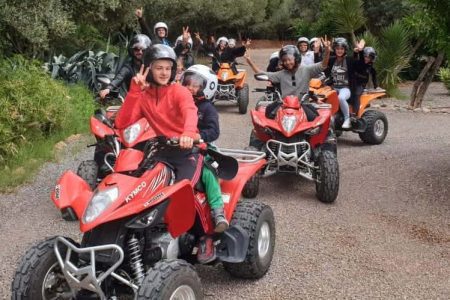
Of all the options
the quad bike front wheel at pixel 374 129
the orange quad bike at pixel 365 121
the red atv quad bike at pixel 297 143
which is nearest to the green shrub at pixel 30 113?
the red atv quad bike at pixel 297 143

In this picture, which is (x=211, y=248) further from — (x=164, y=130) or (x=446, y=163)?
(x=446, y=163)

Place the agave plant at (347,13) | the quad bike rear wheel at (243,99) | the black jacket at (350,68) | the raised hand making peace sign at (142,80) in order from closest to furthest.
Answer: the raised hand making peace sign at (142,80) → the black jacket at (350,68) → the quad bike rear wheel at (243,99) → the agave plant at (347,13)

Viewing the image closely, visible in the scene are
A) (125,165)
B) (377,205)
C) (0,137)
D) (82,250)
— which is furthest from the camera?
(0,137)

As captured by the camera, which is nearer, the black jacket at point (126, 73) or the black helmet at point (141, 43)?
the black helmet at point (141, 43)

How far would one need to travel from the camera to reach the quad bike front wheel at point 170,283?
10.2ft

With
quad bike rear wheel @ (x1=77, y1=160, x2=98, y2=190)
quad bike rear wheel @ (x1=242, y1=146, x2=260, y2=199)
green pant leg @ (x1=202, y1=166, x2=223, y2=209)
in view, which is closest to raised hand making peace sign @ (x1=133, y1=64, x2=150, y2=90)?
green pant leg @ (x1=202, y1=166, x2=223, y2=209)

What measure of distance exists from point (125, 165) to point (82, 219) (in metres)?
0.47

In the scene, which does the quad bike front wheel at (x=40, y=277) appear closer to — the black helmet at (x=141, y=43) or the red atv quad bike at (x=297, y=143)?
the red atv quad bike at (x=297, y=143)

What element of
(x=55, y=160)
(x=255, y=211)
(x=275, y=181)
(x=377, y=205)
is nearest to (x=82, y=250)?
(x=255, y=211)

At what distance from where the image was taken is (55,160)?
8273mm

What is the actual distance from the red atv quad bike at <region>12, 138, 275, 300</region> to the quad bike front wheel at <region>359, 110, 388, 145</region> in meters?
6.74

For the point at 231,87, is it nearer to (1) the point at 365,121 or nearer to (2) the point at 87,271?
(1) the point at 365,121

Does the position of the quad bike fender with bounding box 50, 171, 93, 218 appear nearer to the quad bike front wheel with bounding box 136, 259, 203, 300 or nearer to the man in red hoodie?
the man in red hoodie

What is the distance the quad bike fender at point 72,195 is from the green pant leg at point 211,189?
86cm
